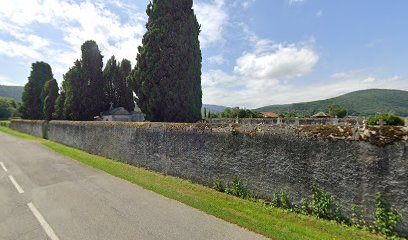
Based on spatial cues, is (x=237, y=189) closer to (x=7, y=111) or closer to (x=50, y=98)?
(x=50, y=98)

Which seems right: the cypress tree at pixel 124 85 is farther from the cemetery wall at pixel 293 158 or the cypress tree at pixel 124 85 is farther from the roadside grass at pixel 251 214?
the roadside grass at pixel 251 214

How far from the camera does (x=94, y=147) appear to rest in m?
18.6

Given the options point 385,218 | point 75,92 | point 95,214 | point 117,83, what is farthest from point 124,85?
point 385,218

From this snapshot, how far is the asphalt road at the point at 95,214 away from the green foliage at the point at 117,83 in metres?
28.0

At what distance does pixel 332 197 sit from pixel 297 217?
1.00 metres

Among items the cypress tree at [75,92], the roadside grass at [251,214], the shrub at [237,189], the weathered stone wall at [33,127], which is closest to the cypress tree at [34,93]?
the weathered stone wall at [33,127]

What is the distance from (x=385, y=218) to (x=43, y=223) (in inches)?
303

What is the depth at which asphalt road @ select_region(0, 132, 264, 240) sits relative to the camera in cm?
558

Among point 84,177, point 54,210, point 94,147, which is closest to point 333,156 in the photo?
point 54,210

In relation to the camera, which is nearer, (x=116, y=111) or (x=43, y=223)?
(x=43, y=223)

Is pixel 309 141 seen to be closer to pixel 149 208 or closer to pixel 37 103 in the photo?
pixel 149 208

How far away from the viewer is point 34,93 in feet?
180

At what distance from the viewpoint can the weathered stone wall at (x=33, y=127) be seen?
3092 centimetres

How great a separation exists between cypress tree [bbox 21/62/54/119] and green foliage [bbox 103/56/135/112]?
2588 centimetres
